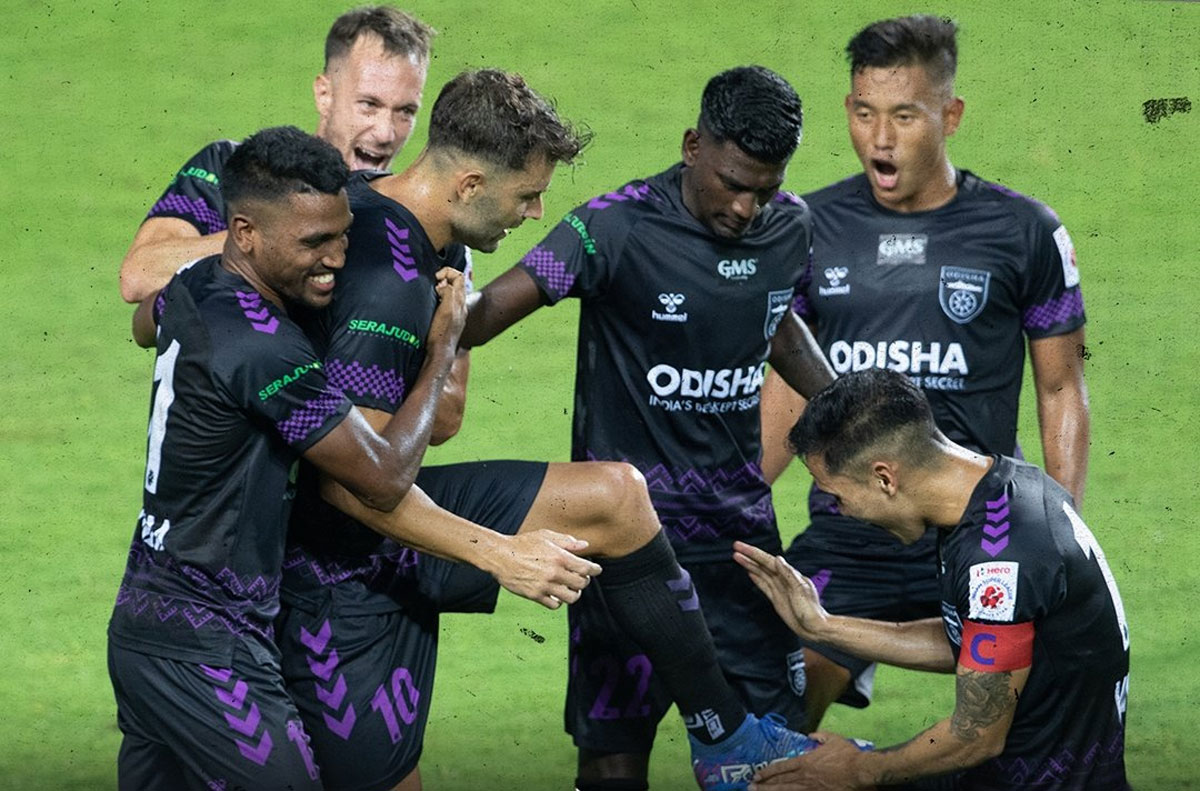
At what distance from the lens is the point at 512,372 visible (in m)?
9.99

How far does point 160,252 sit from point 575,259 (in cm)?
134

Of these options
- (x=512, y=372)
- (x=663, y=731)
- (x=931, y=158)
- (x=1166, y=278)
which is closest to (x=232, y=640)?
(x=663, y=731)

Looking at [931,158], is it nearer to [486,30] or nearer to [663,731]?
A: [663,731]

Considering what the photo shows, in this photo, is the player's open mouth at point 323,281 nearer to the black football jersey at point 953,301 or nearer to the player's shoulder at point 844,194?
the black football jersey at point 953,301

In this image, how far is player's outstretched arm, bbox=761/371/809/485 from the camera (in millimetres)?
7113

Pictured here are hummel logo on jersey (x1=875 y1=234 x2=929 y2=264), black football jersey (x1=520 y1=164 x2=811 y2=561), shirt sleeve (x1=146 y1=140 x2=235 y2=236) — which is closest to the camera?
black football jersey (x1=520 y1=164 x2=811 y2=561)

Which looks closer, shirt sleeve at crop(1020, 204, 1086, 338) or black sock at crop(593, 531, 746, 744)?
black sock at crop(593, 531, 746, 744)

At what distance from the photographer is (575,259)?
5.99 metres

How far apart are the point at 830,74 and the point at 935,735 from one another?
738 cm

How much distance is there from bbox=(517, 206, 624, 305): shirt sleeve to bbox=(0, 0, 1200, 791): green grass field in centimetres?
173

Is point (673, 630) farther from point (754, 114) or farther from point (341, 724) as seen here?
point (754, 114)

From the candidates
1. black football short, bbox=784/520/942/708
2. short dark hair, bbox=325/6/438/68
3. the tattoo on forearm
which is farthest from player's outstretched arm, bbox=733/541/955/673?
short dark hair, bbox=325/6/438/68

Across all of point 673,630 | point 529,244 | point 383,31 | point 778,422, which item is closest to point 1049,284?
point 778,422

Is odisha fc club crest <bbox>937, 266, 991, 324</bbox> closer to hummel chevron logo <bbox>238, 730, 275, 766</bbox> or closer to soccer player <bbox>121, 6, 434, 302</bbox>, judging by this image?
soccer player <bbox>121, 6, 434, 302</bbox>
